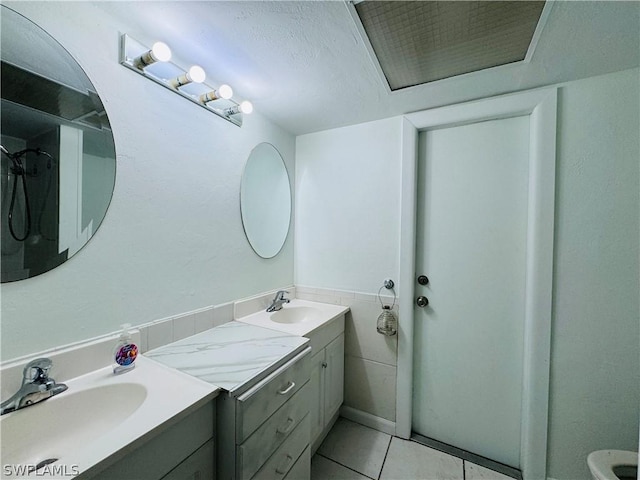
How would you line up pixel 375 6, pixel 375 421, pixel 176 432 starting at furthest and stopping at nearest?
pixel 375 421 < pixel 375 6 < pixel 176 432

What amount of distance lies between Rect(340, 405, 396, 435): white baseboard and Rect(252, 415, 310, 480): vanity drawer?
A: 70cm

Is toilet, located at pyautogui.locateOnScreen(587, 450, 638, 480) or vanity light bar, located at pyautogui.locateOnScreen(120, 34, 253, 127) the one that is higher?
vanity light bar, located at pyautogui.locateOnScreen(120, 34, 253, 127)

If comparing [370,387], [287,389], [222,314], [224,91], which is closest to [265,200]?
[224,91]

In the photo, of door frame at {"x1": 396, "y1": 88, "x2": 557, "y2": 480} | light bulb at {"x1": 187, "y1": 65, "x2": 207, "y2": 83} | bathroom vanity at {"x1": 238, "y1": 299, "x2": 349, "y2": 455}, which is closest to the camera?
light bulb at {"x1": 187, "y1": 65, "x2": 207, "y2": 83}

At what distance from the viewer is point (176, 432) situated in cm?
74

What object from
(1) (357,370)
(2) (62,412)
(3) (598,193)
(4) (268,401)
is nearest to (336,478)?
(1) (357,370)

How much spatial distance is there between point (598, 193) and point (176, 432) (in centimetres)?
212

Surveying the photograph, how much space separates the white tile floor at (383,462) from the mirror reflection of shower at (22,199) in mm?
1753

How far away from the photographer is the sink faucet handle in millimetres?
759

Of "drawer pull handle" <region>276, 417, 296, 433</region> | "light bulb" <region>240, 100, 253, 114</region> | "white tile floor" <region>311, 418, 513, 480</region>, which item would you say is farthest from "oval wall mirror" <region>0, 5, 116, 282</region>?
"white tile floor" <region>311, 418, 513, 480</region>

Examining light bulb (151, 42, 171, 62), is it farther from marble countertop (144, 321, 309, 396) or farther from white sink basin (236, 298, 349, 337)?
white sink basin (236, 298, 349, 337)

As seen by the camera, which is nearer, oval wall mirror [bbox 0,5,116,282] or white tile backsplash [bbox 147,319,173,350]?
oval wall mirror [bbox 0,5,116,282]

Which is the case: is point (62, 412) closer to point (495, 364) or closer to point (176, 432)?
point (176, 432)

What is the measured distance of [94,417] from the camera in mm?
828
